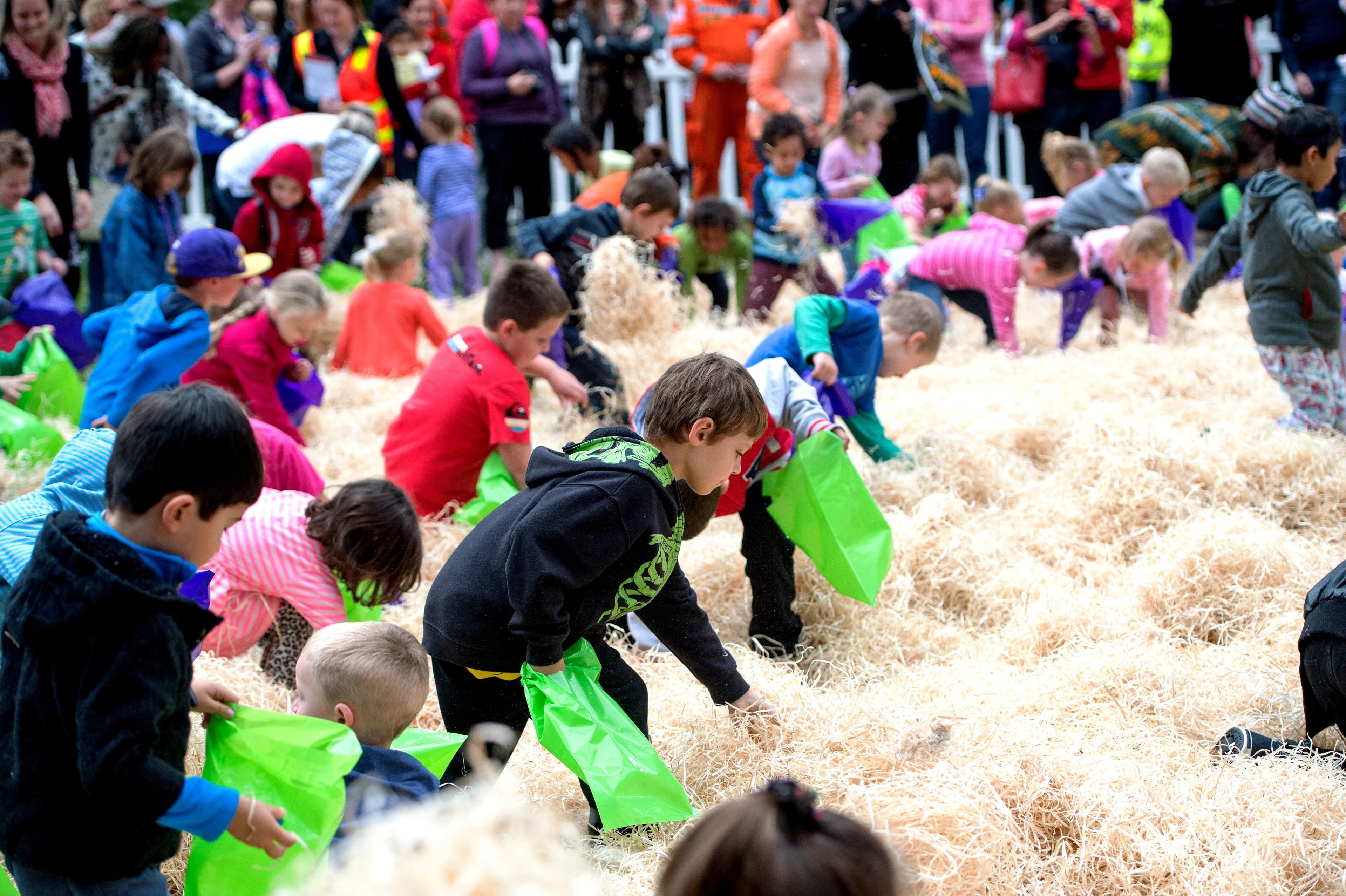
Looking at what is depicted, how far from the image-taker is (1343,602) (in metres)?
2.99

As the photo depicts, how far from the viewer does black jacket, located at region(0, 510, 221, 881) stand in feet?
6.40

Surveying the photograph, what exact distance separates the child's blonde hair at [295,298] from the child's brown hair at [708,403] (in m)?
3.11

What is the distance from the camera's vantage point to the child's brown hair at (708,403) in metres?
2.85

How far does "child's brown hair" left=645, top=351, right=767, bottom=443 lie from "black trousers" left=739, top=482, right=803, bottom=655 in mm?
1158

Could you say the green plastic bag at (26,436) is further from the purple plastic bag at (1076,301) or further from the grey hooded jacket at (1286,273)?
the purple plastic bag at (1076,301)

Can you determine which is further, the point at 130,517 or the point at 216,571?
the point at 216,571

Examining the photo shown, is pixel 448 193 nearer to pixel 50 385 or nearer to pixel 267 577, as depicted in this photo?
pixel 50 385

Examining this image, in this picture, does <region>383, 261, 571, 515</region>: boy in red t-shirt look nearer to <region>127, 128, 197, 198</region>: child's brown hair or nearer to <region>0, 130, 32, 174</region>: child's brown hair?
<region>127, 128, 197, 198</region>: child's brown hair

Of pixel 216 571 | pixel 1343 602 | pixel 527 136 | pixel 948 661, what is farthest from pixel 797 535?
pixel 527 136

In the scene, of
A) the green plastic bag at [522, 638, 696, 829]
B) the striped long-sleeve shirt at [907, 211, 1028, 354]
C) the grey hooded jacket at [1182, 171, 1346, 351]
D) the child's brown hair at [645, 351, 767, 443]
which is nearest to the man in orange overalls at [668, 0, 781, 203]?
the striped long-sleeve shirt at [907, 211, 1028, 354]

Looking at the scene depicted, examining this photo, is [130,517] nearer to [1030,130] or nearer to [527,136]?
[527,136]

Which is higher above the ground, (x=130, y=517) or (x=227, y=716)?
(x=130, y=517)

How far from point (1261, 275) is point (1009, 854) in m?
3.97

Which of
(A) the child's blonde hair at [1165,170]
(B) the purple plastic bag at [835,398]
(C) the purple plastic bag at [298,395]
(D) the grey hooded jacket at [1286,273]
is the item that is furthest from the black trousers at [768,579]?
(A) the child's blonde hair at [1165,170]
